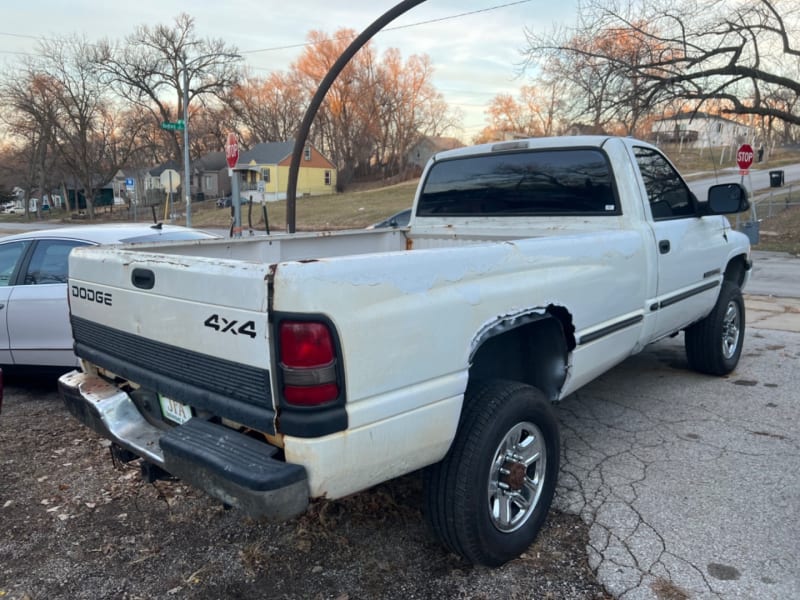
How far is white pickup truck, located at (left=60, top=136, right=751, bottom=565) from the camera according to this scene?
7.06 ft

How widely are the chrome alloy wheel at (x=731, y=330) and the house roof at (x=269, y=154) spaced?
187ft

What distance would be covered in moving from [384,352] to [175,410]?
1139mm

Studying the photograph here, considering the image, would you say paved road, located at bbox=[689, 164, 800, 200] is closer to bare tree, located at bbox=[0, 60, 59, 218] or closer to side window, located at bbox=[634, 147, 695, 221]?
side window, located at bbox=[634, 147, 695, 221]

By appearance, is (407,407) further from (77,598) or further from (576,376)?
(77,598)

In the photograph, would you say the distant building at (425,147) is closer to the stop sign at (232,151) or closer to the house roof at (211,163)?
the house roof at (211,163)

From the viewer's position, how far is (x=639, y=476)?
12.0 ft

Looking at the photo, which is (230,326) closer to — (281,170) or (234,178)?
(234,178)

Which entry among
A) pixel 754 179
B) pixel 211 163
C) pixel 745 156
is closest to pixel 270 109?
pixel 211 163

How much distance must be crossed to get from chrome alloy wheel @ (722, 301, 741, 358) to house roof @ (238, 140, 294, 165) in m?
57.1

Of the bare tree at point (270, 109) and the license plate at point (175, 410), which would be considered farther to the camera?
the bare tree at point (270, 109)

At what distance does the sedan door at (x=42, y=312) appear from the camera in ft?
16.4

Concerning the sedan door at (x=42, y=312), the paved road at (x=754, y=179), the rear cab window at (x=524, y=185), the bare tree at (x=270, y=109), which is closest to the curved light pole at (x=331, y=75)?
the sedan door at (x=42, y=312)

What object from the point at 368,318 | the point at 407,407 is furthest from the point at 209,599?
the point at 368,318

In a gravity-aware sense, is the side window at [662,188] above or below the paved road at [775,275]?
above
